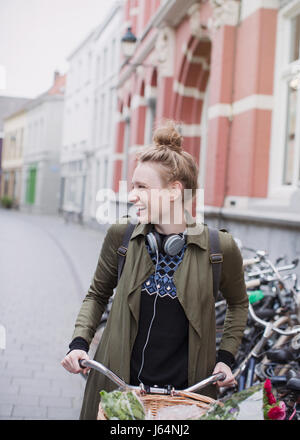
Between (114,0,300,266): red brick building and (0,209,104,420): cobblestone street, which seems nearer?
(0,209,104,420): cobblestone street

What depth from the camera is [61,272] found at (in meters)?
10.2

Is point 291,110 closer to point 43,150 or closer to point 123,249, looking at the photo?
point 43,150

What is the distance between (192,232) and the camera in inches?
77.2

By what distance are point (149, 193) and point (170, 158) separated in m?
0.14

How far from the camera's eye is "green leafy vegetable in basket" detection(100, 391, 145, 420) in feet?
4.33

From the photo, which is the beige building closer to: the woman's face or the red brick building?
the woman's face

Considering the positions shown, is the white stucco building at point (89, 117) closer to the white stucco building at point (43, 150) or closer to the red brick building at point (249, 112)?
the white stucco building at point (43, 150)

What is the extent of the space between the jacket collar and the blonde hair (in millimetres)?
117

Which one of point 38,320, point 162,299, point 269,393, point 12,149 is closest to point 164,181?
point 162,299

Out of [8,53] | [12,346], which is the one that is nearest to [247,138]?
[12,346]

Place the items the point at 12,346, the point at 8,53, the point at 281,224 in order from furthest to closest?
the point at 281,224 → the point at 12,346 → the point at 8,53

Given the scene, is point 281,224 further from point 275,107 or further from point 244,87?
point 244,87

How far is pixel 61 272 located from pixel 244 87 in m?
4.57

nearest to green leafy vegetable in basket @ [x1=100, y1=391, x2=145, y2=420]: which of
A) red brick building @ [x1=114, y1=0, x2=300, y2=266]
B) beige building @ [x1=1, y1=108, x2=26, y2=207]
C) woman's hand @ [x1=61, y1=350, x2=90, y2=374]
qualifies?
woman's hand @ [x1=61, y1=350, x2=90, y2=374]
